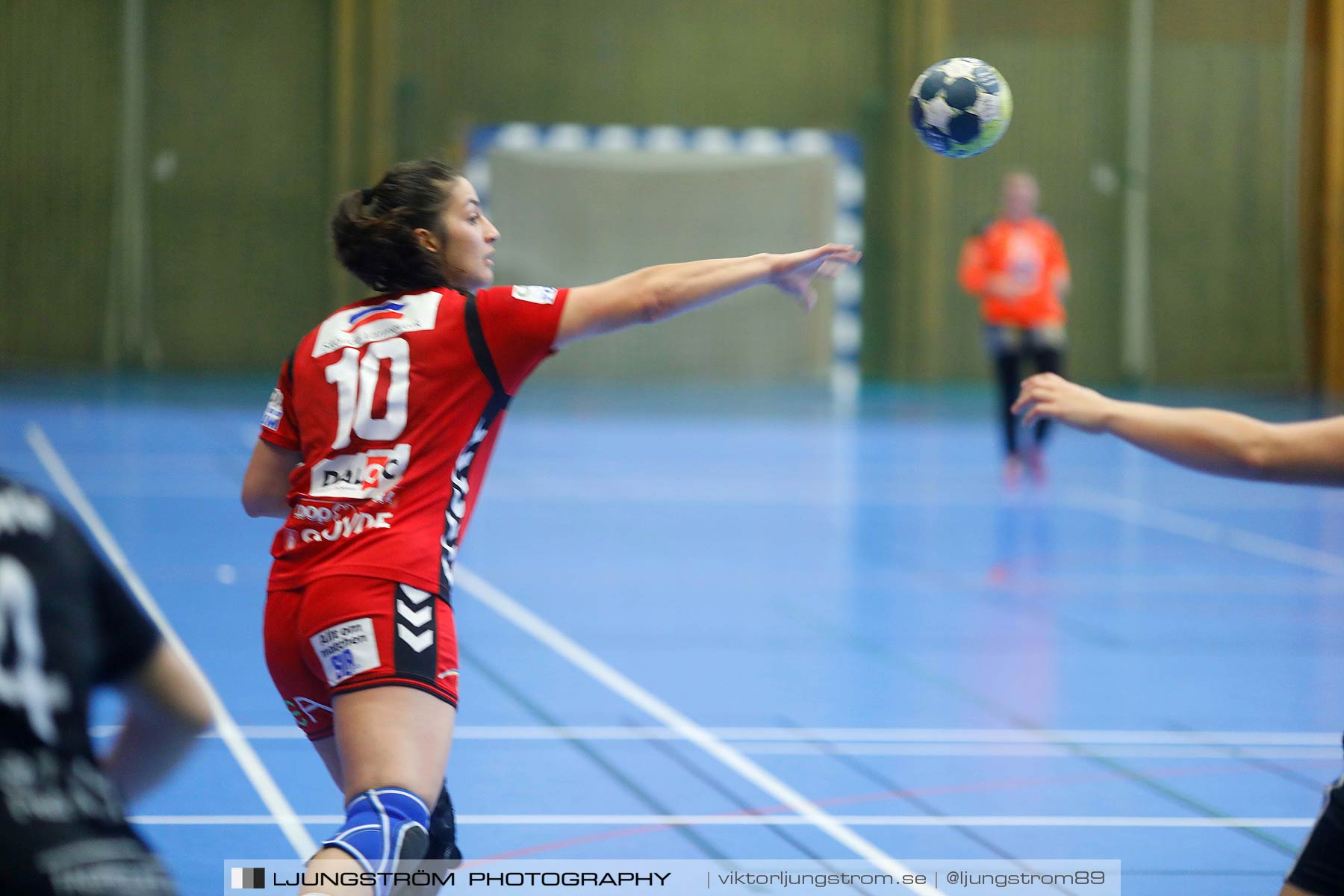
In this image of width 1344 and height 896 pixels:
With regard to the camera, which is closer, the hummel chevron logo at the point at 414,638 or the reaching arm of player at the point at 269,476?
the hummel chevron logo at the point at 414,638

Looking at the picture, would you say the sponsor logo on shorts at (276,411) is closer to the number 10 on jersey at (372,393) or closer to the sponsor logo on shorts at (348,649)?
the number 10 on jersey at (372,393)

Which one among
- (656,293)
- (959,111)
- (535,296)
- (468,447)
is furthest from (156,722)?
(959,111)

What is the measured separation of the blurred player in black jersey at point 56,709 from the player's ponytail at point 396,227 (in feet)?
3.30

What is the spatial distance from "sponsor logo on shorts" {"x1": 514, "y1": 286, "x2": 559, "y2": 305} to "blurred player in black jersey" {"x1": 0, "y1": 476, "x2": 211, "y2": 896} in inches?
37.4

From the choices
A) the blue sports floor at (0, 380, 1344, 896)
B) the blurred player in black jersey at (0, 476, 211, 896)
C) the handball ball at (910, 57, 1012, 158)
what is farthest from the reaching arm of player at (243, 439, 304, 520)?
the handball ball at (910, 57, 1012, 158)

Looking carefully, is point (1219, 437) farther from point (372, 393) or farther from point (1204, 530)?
point (1204, 530)

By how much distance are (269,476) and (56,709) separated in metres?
1.11

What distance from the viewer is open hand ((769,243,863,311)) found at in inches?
101

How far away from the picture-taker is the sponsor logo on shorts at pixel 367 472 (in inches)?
94.9

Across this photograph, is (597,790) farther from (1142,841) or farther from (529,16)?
(529,16)

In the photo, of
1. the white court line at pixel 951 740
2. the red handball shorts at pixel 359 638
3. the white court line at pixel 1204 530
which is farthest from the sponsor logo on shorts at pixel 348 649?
the white court line at pixel 1204 530

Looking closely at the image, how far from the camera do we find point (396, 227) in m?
2.53

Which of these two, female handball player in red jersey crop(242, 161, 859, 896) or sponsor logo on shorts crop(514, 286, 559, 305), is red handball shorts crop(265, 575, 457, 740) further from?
sponsor logo on shorts crop(514, 286, 559, 305)

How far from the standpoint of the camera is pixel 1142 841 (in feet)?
12.5
